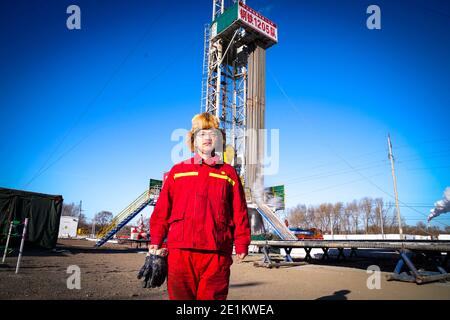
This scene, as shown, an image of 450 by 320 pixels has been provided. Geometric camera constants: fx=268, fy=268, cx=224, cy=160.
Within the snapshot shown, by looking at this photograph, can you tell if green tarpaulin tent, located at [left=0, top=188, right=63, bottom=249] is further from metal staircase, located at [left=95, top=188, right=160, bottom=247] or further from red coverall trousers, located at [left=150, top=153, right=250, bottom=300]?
red coverall trousers, located at [left=150, top=153, right=250, bottom=300]

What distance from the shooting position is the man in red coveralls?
2.19 m

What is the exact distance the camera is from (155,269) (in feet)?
7.45

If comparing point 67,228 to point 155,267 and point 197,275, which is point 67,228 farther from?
point 197,275

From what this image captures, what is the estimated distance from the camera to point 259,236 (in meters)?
21.9

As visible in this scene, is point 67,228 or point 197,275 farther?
point 67,228

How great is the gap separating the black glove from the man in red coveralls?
6cm

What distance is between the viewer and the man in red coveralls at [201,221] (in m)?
2.19

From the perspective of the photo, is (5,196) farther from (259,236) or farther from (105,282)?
(259,236)

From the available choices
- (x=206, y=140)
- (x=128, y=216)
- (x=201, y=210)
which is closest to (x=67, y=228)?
(x=128, y=216)

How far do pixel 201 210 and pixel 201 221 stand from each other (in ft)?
0.32

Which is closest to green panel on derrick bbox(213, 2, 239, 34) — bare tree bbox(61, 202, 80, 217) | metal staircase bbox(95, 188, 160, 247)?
metal staircase bbox(95, 188, 160, 247)

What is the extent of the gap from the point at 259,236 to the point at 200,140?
67.3 ft

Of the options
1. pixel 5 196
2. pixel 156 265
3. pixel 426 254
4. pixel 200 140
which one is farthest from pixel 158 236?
pixel 5 196

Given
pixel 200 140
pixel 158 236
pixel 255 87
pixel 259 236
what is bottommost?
pixel 259 236
